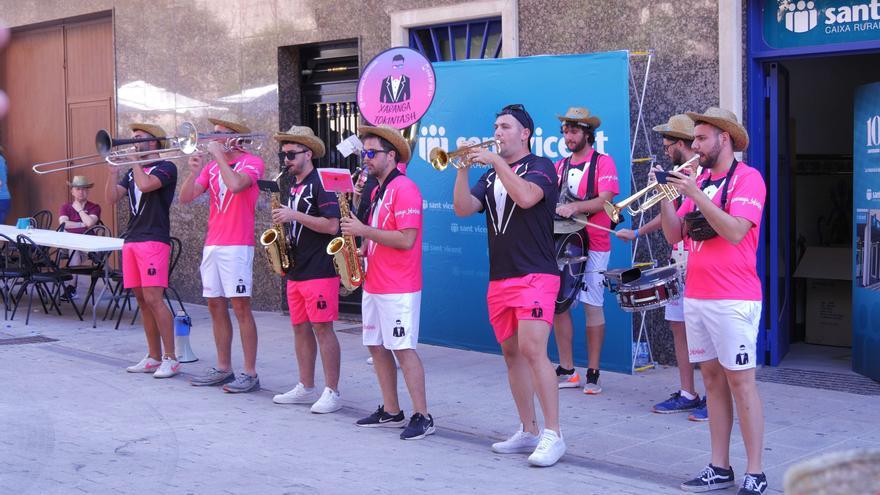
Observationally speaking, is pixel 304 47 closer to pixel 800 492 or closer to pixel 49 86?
pixel 49 86

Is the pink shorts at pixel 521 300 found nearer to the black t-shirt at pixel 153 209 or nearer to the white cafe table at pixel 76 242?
the black t-shirt at pixel 153 209

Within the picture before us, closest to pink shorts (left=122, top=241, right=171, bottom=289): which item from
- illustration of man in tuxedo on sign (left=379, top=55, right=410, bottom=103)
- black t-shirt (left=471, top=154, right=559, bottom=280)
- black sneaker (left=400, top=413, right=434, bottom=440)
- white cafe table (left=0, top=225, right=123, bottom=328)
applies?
illustration of man in tuxedo on sign (left=379, top=55, right=410, bottom=103)

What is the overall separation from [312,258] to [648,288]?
7.80 feet

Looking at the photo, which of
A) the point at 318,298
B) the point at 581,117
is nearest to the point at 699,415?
the point at 581,117

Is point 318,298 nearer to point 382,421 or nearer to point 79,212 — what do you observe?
point 382,421

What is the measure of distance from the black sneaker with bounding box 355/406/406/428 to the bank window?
182 inches

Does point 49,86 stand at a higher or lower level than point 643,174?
higher

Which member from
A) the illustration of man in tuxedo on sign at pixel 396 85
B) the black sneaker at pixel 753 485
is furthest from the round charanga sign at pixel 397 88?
the black sneaker at pixel 753 485

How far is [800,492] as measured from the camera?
1.75 meters

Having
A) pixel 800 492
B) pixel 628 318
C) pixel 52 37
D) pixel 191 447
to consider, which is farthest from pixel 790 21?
pixel 52 37

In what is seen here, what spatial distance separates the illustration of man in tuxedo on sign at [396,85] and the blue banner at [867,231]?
3581mm

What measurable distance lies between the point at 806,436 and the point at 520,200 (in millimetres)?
2492

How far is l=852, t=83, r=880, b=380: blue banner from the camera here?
802 centimetres

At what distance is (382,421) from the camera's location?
7109 mm
